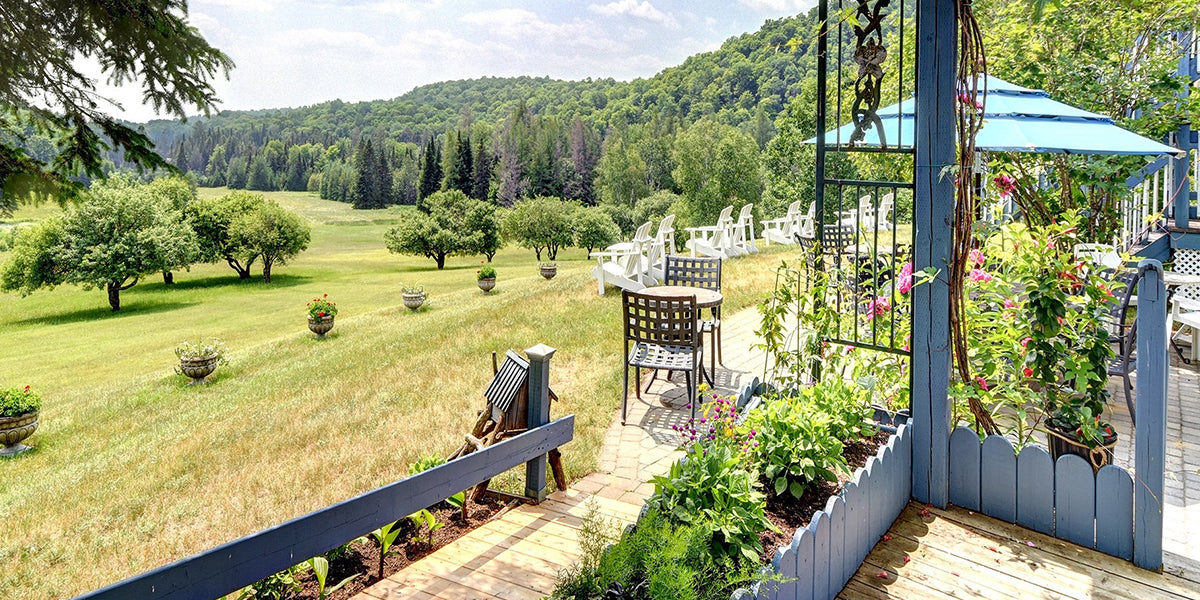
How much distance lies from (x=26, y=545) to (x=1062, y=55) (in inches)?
405

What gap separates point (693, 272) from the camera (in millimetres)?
5859

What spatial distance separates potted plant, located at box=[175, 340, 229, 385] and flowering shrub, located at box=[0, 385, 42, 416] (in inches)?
115

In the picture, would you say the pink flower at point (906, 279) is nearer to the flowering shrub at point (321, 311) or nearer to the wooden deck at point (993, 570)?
the wooden deck at point (993, 570)

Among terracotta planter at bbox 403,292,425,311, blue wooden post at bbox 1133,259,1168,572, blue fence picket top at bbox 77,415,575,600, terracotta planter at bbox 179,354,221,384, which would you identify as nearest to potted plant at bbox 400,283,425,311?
terracotta planter at bbox 403,292,425,311

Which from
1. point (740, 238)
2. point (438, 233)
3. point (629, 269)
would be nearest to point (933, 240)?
point (629, 269)

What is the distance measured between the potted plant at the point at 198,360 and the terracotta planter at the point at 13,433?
3.06 m

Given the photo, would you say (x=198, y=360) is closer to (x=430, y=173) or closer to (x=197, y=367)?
(x=197, y=367)

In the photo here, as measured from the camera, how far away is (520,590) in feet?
7.93

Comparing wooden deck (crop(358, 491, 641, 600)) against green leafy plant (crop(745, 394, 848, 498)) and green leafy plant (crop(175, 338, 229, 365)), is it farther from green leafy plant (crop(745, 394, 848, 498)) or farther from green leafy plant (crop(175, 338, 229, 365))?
green leafy plant (crop(175, 338, 229, 365))

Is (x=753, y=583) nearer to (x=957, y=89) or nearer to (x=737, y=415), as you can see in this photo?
(x=737, y=415)

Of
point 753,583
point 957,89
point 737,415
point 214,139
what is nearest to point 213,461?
point 737,415

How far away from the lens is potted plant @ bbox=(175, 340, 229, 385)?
11.5 meters

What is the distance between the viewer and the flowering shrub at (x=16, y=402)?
828cm

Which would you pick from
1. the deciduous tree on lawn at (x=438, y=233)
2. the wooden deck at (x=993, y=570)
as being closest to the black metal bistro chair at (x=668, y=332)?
the wooden deck at (x=993, y=570)
